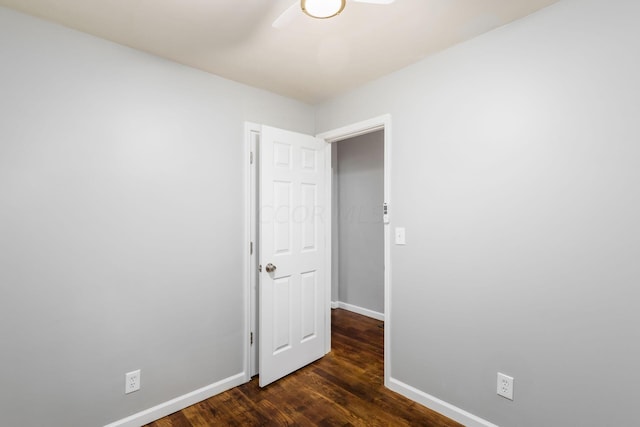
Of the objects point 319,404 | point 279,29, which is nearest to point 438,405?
point 319,404

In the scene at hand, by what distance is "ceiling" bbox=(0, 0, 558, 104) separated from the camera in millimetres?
1516

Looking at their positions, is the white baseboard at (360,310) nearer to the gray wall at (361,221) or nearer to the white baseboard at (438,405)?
the gray wall at (361,221)

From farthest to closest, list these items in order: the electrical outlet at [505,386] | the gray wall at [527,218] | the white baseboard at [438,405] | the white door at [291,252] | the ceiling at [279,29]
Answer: the white door at [291,252]
the white baseboard at [438,405]
the electrical outlet at [505,386]
the ceiling at [279,29]
the gray wall at [527,218]

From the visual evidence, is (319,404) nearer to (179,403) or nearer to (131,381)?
(179,403)

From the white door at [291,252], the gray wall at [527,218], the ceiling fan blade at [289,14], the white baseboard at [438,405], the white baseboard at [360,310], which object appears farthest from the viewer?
the white baseboard at [360,310]

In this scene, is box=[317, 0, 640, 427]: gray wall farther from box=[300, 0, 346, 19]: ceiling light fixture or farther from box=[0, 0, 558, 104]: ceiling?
box=[300, 0, 346, 19]: ceiling light fixture

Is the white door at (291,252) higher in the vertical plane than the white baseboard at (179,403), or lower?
higher

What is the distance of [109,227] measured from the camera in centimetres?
180

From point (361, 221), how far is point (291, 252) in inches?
66.4

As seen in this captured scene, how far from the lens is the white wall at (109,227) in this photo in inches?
61.2

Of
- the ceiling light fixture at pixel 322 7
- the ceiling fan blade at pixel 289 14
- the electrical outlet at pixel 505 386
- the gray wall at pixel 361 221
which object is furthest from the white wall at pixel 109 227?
the gray wall at pixel 361 221

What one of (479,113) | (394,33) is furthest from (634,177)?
(394,33)

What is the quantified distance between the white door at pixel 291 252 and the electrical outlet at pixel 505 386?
58.4 inches

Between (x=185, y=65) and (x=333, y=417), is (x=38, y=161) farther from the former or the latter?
(x=333, y=417)
